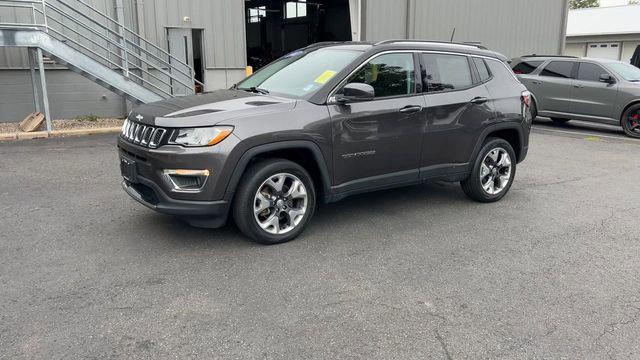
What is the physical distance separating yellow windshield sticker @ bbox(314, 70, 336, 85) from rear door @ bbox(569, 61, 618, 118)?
31.2ft

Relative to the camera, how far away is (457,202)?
600 centimetres

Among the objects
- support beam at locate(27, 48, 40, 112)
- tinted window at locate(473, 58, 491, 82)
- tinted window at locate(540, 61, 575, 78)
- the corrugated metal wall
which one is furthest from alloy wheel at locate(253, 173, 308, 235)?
the corrugated metal wall

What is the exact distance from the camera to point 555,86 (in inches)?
492

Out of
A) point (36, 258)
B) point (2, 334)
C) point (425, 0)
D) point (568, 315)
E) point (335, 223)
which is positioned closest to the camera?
point (2, 334)

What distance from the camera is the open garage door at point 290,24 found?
24.7 m

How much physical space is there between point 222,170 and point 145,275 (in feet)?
3.24

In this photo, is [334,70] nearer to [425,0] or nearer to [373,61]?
[373,61]

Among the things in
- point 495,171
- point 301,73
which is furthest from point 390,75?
point 495,171

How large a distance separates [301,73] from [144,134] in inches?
66.2

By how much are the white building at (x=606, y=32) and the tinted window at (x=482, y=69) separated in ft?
105

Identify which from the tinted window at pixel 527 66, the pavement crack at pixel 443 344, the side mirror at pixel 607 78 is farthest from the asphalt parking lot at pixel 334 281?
the tinted window at pixel 527 66

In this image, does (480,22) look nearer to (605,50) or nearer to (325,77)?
(325,77)

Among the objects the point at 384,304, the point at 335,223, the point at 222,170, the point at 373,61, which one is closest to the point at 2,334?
the point at 222,170

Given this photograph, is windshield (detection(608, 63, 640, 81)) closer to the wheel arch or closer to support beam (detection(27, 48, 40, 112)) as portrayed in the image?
the wheel arch
